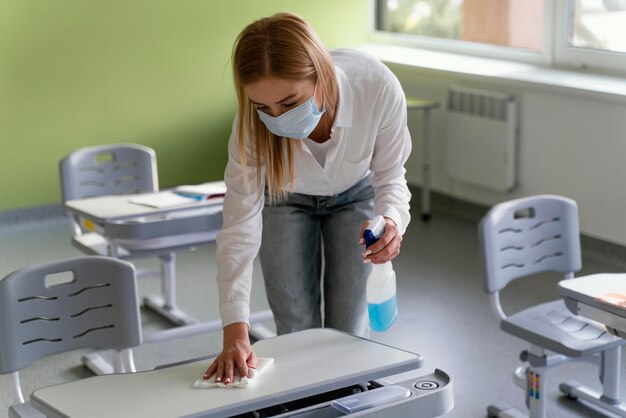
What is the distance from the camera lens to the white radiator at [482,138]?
525 cm

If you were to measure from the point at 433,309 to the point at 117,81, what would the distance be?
8.55 feet

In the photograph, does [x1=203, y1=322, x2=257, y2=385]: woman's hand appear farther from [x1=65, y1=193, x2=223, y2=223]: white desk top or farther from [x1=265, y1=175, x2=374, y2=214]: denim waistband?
[x1=65, y1=193, x2=223, y2=223]: white desk top

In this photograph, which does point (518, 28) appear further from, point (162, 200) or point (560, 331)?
point (560, 331)

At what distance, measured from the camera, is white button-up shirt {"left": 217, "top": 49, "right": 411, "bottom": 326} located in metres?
2.11

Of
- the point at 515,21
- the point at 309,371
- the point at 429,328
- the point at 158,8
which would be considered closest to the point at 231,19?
the point at 158,8

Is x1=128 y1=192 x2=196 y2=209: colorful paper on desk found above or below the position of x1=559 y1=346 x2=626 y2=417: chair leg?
above

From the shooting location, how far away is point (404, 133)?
2.28 meters

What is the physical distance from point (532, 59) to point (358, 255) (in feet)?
11.0

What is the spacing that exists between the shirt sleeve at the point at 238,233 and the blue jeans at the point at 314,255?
9.1 inches

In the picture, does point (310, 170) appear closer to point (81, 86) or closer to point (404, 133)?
point (404, 133)

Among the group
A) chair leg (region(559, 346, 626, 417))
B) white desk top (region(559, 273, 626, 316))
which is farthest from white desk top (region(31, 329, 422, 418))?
chair leg (region(559, 346, 626, 417))

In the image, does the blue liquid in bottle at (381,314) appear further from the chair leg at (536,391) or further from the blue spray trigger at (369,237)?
the chair leg at (536,391)

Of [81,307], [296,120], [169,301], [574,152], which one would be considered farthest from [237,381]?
[574,152]

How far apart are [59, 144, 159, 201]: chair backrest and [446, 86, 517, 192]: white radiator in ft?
6.75
